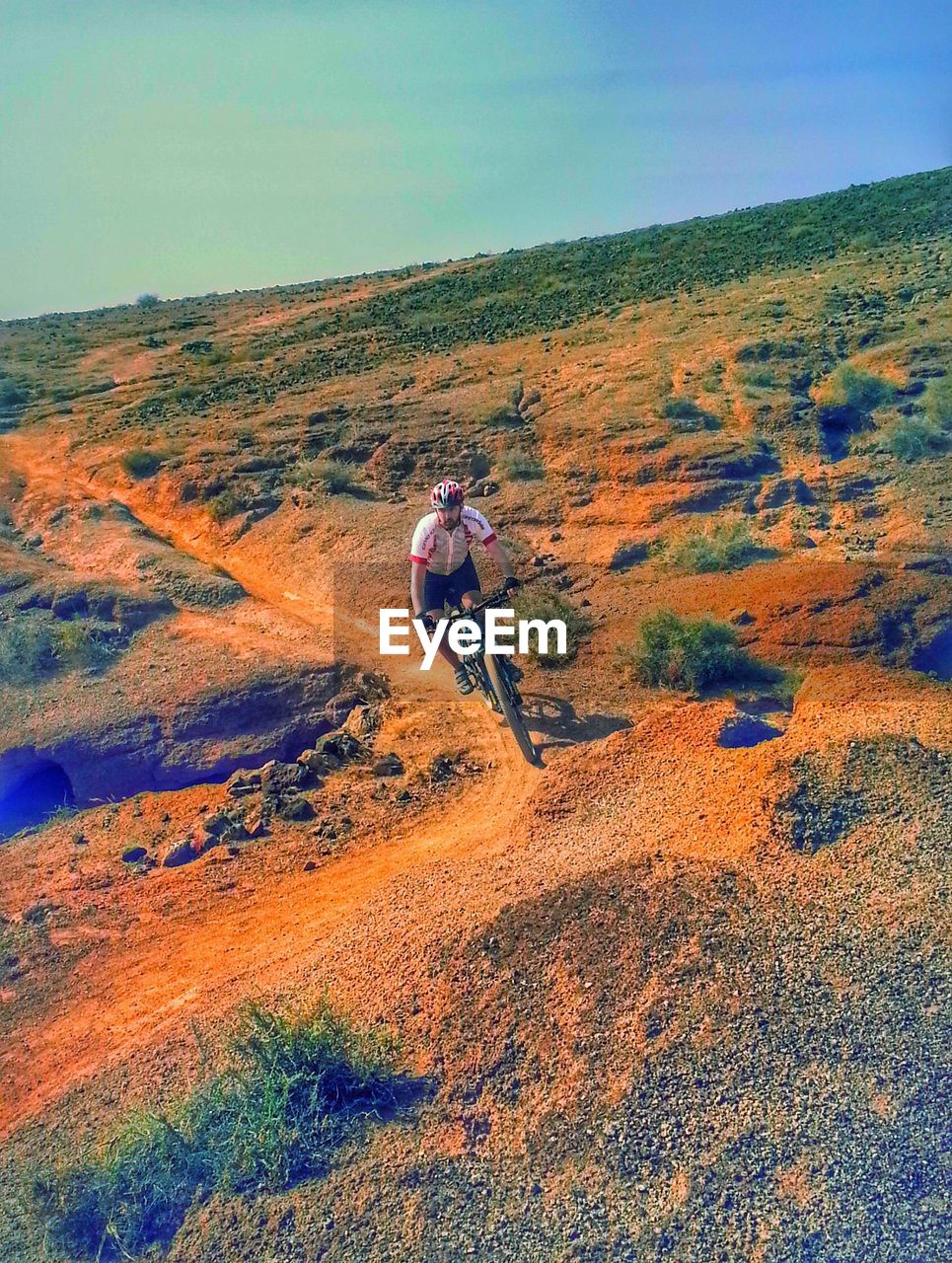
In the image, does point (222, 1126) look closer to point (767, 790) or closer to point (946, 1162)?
point (946, 1162)

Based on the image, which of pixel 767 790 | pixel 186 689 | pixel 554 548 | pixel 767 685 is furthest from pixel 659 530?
pixel 767 790

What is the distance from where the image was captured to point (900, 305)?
55.0ft

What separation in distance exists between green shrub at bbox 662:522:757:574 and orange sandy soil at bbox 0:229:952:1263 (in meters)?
0.29

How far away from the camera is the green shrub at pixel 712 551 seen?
33.4 feet

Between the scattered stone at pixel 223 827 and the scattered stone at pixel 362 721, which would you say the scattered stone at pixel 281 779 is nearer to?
the scattered stone at pixel 223 827

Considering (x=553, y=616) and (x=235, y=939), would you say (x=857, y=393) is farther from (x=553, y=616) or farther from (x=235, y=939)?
(x=235, y=939)

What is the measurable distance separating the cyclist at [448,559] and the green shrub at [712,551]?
342 centimetres

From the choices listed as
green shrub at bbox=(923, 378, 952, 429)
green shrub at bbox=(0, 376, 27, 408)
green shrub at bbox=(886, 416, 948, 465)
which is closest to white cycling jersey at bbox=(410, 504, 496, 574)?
green shrub at bbox=(886, 416, 948, 465)

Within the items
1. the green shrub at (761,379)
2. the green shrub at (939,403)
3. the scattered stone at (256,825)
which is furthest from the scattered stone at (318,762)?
the green shrub at (761,379)

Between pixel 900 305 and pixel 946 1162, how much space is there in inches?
655

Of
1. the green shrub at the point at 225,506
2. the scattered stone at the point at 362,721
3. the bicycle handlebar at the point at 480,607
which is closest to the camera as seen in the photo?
the bicycle handlebar at the point at 480,607

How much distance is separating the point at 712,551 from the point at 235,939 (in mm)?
6706

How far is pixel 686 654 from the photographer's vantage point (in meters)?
7.52

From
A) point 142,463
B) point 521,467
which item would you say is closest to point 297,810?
point 521,467
